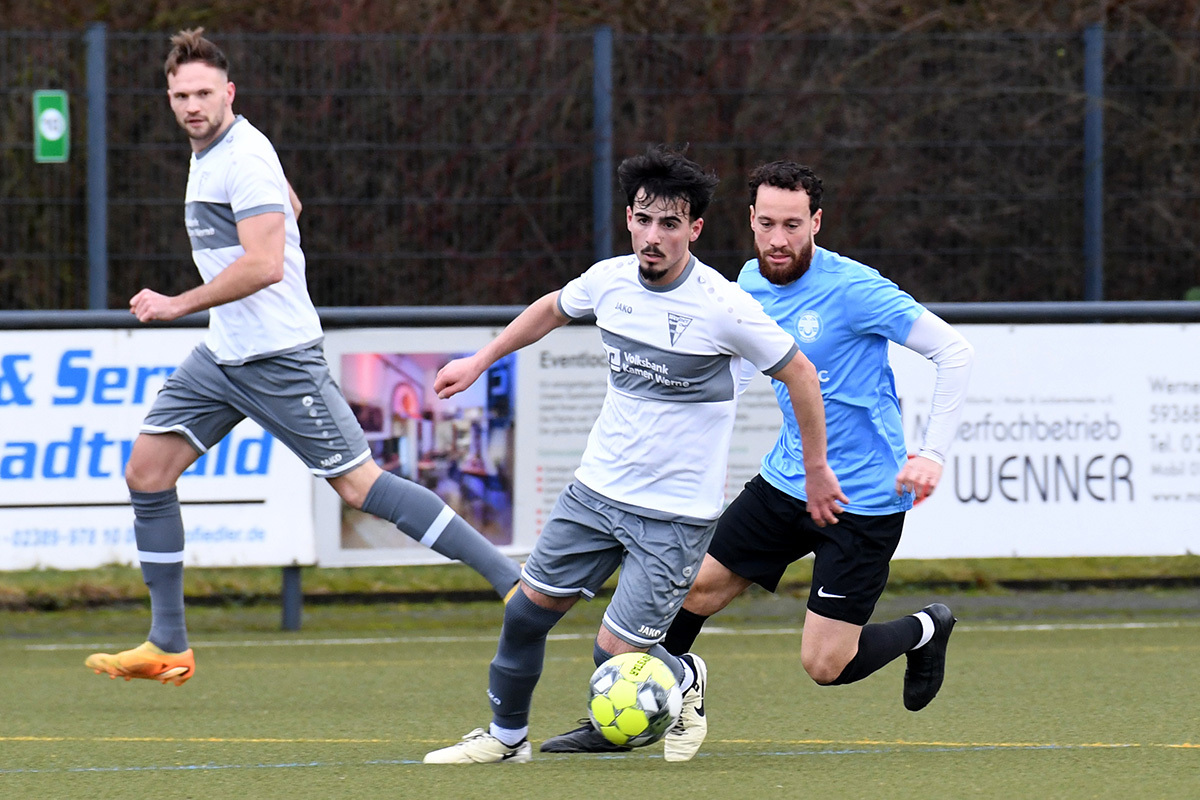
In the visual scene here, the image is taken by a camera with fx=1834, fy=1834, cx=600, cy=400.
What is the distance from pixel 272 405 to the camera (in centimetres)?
619

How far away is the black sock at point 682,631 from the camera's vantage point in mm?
Answer: 5816

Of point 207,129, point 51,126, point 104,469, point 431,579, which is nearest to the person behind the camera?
point 207,129

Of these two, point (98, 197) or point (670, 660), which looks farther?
point (98, 197)

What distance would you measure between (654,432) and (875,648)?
120 centimetres

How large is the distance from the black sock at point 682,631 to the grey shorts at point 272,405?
1.25m

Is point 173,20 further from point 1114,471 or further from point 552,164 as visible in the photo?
point 1114,471

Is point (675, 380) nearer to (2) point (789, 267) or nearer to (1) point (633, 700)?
(2) point (789, 267)

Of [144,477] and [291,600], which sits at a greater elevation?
[144,477]

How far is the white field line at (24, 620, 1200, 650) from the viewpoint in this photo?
27.5 feet

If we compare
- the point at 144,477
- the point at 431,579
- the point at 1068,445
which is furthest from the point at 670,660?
the point at 431,579

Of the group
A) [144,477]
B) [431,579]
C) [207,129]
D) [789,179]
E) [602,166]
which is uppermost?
[602,166]

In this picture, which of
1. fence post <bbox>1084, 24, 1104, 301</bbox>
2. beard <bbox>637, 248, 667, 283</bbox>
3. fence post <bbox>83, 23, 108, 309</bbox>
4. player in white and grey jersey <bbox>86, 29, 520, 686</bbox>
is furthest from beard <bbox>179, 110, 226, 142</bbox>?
fence post <bbox>1084, 24, 1104, 301</bbox>

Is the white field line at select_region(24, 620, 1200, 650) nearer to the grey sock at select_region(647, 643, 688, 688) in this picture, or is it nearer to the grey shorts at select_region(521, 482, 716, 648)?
the grey sock at select_region(647, 643, 688, 688)

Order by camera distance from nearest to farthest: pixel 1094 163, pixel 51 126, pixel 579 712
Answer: pixel 579 712
pixel 51 126
pixel 1094 163
